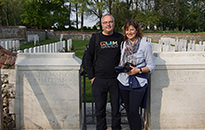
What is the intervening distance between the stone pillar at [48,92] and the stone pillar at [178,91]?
3.77 feet

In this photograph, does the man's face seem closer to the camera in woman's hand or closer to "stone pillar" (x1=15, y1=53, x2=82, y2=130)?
the camera in woman's hand

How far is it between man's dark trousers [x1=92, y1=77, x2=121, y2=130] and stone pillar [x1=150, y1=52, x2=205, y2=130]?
59cm

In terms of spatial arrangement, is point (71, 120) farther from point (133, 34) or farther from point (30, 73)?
point (133, 34)

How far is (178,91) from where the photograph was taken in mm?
3182

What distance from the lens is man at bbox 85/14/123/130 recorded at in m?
2.81

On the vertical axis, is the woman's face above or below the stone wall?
below

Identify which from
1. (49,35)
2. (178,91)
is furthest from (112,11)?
(178,91)

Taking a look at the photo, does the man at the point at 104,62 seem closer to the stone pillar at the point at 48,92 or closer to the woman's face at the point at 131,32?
the woman's face at the point at 131,32

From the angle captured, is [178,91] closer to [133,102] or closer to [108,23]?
[133,102]

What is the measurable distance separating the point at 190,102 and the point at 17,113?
2567 millimetres

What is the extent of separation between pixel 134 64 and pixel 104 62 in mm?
390

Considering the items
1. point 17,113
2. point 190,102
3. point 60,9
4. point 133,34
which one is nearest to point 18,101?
point 17,113

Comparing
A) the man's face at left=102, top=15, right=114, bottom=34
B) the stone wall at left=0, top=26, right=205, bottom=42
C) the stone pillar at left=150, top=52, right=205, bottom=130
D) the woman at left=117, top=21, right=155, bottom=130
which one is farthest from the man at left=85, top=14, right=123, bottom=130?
the stone wall at left=0, top=26, right=205, bottom=42

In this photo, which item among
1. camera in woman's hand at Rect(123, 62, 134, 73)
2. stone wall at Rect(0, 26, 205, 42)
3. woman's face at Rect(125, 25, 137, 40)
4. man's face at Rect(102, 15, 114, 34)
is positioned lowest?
camera in woman's hand at Rect(123, 62, 134, 73)
